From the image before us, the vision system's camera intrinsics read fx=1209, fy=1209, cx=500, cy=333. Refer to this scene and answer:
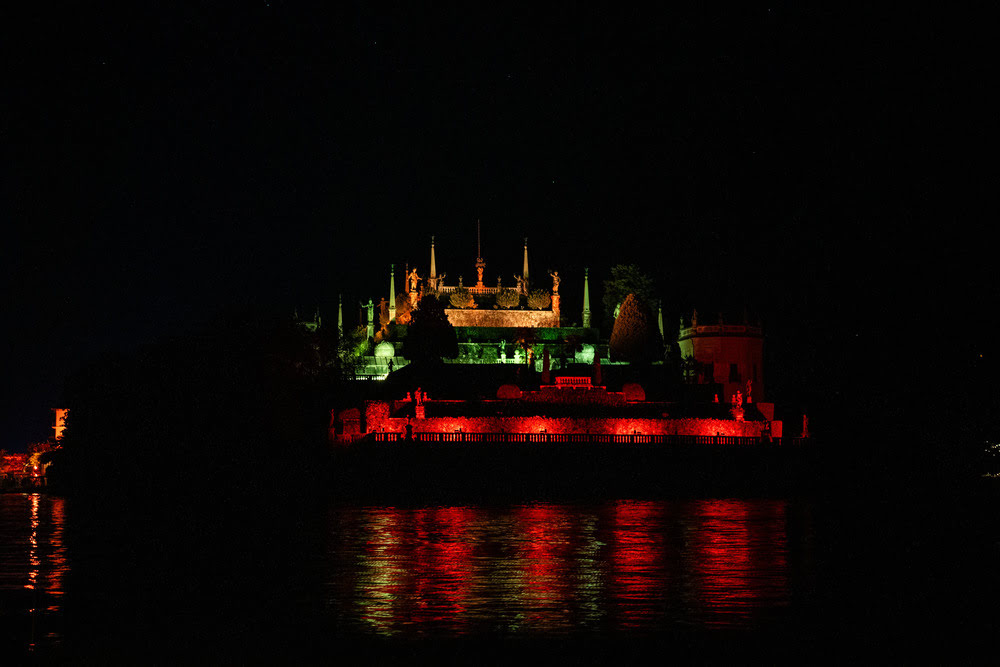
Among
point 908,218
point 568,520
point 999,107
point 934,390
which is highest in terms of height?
point 999,107

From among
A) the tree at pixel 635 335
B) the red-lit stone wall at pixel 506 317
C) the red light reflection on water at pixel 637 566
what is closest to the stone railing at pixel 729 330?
the tree at pixel 635 335

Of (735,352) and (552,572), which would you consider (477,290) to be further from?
(552,572)

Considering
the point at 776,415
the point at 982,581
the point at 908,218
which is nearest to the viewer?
Answer: the point at 908,218

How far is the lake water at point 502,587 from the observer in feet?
52.9

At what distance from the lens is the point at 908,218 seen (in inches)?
656

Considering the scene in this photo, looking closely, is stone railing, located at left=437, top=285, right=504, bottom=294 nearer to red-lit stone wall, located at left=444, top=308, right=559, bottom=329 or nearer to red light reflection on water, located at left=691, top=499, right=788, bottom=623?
red-lit stone wall, located at left=444, top=308, right=559, bottom=329

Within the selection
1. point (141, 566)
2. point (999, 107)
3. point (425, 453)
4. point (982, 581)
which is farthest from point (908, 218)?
point (425, 453)

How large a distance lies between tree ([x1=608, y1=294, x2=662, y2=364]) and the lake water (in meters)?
45.3

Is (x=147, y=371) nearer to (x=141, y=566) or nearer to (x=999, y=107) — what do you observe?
(x=141, y=566)

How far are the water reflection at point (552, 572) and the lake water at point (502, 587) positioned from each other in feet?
0.19

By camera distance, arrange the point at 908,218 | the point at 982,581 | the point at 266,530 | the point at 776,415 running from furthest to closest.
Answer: the point at 776,415, the point at 266,530, the point at 982,581, the point at 908,218

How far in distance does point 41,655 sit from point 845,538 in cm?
1941

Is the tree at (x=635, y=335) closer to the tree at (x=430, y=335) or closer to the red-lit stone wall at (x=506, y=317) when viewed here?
the tree at (x=430, y=335)

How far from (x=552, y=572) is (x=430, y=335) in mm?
55886
